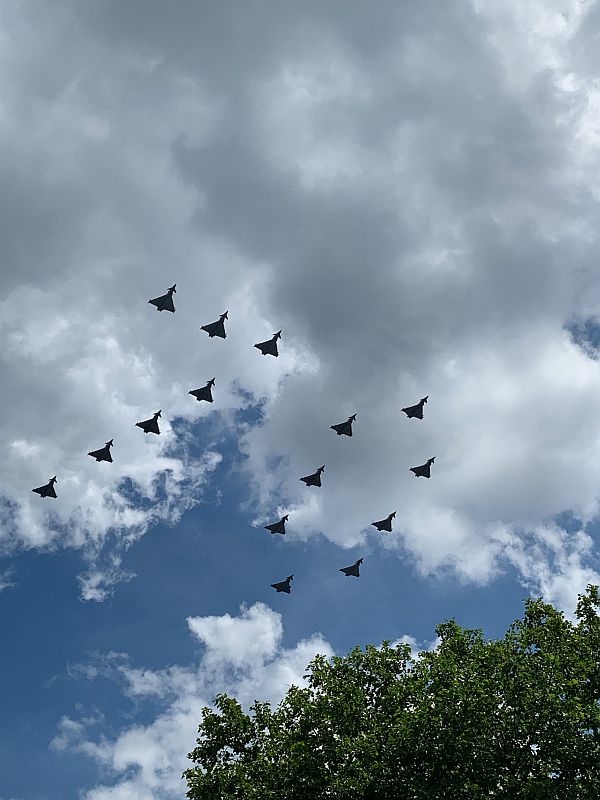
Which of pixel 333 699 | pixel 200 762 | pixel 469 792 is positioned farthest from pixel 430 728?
pixel 200 762

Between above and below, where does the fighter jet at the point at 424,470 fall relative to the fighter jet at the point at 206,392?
below

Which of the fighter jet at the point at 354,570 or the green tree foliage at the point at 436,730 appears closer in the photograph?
the green tree foliage at the point at 436,730

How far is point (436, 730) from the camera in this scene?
23.6m

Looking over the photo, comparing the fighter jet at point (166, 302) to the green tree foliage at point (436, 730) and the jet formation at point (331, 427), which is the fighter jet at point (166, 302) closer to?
the jet formation at point (331, 427)

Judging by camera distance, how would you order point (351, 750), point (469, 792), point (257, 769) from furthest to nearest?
1. point (257, 769)
2. point (351, 750)
3. point (469, 792)

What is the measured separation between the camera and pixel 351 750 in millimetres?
24594

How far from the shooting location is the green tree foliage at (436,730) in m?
23.4

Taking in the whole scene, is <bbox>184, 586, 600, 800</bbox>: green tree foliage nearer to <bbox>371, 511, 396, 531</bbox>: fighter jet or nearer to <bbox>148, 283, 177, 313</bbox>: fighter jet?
<bbox>371, 511, 396, 531</bbox>: fighter jet

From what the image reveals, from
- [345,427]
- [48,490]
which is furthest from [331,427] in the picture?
[48,490]

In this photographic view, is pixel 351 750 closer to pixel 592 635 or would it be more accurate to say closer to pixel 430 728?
pixel 430 728

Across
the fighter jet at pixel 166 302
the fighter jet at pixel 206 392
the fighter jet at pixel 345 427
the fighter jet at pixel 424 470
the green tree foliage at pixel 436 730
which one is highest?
the fighter jet at pixel 166 302

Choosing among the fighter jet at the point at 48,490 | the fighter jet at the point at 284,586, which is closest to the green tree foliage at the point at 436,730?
the fighter jet at the point at 284,586

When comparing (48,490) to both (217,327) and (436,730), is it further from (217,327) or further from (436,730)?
(436,730)

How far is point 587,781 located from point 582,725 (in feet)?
6.09
